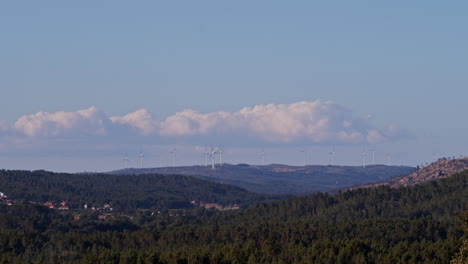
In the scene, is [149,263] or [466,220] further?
[149,263]

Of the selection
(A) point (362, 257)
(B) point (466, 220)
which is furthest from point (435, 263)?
(B) point (466, 220)

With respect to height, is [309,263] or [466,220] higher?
[466,220]

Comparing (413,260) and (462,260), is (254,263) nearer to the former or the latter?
(413,260)

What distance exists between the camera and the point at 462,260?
92.4 meters

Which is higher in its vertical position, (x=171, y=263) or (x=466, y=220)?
(x=466, y=220)

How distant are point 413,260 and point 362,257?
12844 mm

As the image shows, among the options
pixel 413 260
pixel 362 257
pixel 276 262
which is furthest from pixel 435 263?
pixel 276 262

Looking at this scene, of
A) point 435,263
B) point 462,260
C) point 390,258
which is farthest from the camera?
point 390,258

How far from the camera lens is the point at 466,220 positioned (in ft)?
310

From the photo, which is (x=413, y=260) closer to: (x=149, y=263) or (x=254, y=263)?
(x=254, y=263)

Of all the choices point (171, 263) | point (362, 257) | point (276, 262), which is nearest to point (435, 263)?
point (362, 257)

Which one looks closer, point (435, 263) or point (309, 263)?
point (435, 263)

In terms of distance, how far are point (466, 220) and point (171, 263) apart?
113 meters

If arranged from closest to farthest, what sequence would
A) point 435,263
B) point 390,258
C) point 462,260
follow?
1. point 462,260
2. point 435,263
3. point 390,258
